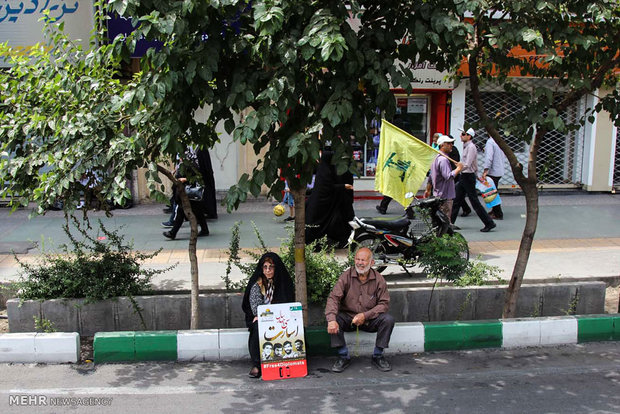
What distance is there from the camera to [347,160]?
5434 mm

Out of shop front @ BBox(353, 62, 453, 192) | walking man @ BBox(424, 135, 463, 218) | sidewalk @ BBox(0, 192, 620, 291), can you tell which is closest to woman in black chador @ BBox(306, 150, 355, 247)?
sidewalk @ BBox(0, 192, 620, 291)

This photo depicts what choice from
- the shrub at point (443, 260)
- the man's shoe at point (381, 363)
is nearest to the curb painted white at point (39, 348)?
the man's shoe at point (381, 363)

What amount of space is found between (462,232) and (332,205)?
9.50 ft

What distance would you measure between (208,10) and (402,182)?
3684 mm

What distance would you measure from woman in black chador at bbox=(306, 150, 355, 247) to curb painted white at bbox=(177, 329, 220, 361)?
3.72 metres

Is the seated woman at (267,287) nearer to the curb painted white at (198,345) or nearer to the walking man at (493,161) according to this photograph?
the curb painted white at (198,345)

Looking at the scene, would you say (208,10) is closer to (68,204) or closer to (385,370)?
(68,204)

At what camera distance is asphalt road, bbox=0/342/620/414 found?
17.6 feet

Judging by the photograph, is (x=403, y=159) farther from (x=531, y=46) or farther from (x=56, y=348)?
(x=56, y=348)

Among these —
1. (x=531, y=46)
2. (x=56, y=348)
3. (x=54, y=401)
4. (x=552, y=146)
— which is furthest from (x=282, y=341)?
(x=552, y=146)

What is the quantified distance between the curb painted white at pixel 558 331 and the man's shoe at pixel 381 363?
175 cm

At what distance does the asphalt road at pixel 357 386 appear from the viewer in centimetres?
536

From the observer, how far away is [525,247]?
6.95 metres

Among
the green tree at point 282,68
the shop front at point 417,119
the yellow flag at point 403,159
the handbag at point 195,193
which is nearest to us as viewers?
the green tree at point 282,68
